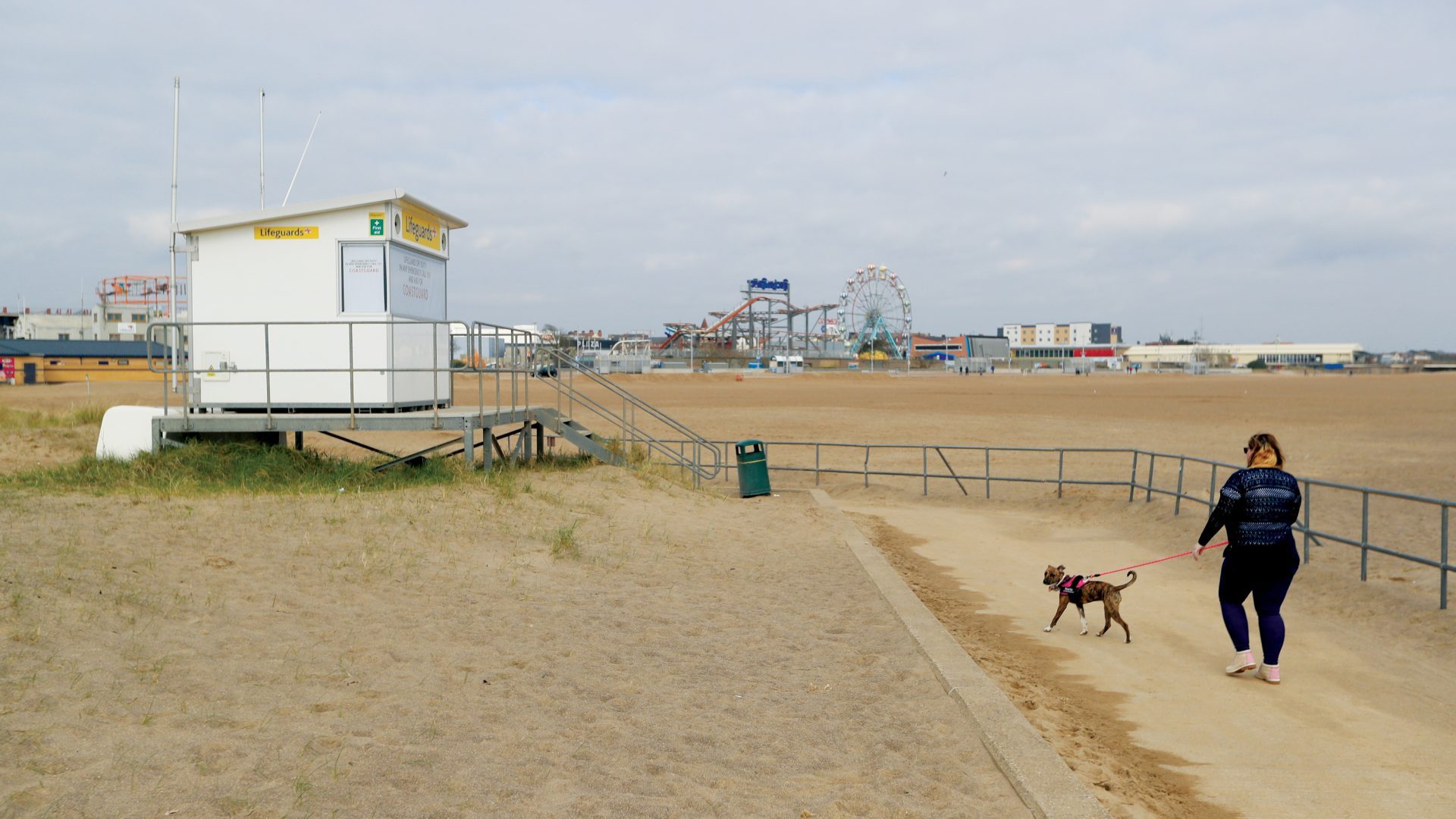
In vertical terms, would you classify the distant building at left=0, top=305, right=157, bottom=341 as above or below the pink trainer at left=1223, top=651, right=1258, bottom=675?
above

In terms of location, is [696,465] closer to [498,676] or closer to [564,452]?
[564,452]

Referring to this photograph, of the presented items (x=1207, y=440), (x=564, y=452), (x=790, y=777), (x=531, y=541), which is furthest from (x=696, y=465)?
(x=1207, y=440)

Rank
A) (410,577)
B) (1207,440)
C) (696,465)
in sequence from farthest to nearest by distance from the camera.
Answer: (1207,440) < (696,465) < (410,577)

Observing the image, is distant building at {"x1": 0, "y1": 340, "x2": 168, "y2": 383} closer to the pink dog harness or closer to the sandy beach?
the sandy beach

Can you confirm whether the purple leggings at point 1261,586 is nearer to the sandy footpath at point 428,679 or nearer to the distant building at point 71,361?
the sandy footpath at point 428,679

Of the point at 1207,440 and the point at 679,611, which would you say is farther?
the point at 1207,440

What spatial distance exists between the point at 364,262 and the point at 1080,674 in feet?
30.2

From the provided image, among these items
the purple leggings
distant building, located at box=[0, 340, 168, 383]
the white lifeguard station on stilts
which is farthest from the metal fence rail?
distant building, located at box=[0, 340, 168, 383]

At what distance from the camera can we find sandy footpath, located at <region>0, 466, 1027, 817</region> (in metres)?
4.19

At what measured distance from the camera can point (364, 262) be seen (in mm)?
12352

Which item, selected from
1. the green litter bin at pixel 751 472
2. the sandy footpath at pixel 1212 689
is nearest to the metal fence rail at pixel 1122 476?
the sandy footpath at pixel 1212 689

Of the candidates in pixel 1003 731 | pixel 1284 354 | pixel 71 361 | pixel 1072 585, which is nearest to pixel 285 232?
pixel 1072 585

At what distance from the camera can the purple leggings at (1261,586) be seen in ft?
21.9

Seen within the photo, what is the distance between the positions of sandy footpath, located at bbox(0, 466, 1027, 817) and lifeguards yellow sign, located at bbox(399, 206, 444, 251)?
14.4ft
